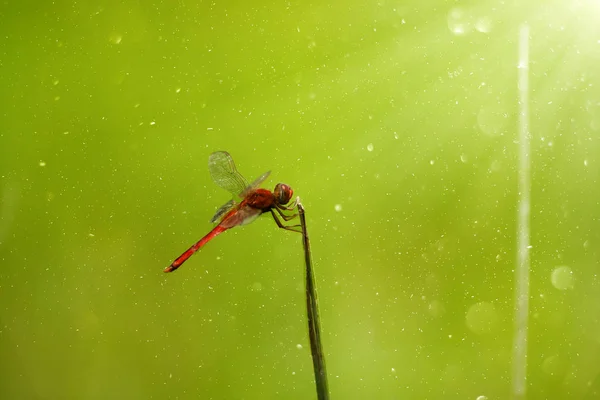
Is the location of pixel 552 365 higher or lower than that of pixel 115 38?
lower

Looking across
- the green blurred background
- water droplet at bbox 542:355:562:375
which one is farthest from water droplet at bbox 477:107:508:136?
water droplet at bbox 542:355:562:375

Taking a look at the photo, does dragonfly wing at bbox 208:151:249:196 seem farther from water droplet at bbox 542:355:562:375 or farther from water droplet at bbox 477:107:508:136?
water droplet at bbox 542:355:562:375

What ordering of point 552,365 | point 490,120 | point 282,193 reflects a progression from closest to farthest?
point 282,193 → point 552,365 → point 490,120

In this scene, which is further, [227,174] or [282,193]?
[227,174]

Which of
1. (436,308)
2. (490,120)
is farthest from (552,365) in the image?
(490,120)

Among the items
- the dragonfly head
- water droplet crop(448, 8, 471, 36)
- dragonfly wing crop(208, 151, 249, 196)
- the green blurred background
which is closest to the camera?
the dragonfly head

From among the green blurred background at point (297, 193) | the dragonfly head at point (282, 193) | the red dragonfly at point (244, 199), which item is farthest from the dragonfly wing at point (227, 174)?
the green blurred background at point (297, 193)

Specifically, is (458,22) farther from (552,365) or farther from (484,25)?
(552,365)
